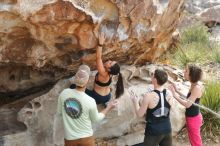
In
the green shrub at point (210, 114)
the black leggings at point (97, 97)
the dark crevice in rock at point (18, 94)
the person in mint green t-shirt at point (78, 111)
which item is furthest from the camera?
the green shrub at point (210, 114)

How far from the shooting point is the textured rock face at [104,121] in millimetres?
6883

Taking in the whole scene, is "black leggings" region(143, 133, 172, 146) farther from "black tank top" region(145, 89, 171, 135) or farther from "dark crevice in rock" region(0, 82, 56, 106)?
"dark crevice in rock" region(0, 82, 56, 106)

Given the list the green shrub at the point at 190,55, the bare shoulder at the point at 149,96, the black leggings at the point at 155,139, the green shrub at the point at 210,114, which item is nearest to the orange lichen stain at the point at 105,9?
the bare shoulder at the point at 149,96

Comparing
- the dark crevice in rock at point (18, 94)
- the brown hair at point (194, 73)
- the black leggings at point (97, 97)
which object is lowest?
the dark crevice in rock at point (18, 94)

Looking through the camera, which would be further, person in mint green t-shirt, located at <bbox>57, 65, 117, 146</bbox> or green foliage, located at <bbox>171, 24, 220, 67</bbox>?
green foliage, located at <bbox>171, 24, 220, 67</bbox>

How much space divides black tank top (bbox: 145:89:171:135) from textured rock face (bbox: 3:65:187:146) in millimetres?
1465

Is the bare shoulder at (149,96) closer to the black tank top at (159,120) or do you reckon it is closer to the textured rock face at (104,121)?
the black tank top at (159,120)

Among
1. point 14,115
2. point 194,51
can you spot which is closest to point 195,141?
point 14,115

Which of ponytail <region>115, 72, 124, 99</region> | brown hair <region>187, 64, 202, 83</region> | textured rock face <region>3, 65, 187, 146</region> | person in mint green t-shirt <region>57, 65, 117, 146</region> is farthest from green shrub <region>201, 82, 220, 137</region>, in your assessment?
person in mint green t-shirt <region>57, 65, 117, 146</region>

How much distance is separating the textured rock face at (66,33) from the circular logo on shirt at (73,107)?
1.22m

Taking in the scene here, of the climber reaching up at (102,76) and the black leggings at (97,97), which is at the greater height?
the climber reaching up at (102,76)

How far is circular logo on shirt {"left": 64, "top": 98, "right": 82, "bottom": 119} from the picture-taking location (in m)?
5.29

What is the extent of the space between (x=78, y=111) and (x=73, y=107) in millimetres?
71

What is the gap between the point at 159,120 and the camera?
19.0 feet
